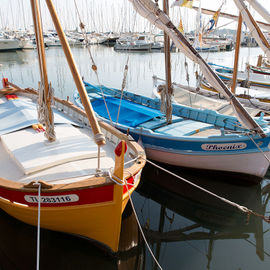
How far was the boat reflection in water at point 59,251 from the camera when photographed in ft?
18.8

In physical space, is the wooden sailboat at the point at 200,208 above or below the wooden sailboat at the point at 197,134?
below

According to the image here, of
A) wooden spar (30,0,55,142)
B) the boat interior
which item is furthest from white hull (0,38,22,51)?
wooden spar (30,0,55,142)

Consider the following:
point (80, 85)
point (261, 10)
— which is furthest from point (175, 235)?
point (261, 10)

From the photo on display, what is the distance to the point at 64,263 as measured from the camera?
18.8 feet

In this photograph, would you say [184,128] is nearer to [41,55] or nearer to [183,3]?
[183,3]

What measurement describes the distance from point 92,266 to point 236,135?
5.64 m

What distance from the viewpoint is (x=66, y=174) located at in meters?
5.94

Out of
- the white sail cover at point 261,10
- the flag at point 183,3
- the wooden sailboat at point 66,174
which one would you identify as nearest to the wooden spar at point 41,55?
the wooden sailboat at point 66,174

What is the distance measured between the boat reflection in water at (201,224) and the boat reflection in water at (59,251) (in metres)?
0.48

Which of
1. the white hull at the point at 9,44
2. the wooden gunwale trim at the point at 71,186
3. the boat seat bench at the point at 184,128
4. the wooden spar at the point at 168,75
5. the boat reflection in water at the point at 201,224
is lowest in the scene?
the boat reflection in water at the point at 201,224

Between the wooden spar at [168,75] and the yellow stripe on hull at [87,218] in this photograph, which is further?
the wooden spar at [168,75]

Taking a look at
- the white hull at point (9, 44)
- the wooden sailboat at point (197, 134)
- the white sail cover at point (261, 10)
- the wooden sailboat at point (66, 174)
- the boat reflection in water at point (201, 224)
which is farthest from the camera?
the white hull at point (9, 44)

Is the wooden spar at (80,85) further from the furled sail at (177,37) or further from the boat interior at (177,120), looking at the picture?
the boat interior at (177,120)

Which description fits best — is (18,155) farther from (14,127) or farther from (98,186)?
(98,186)
